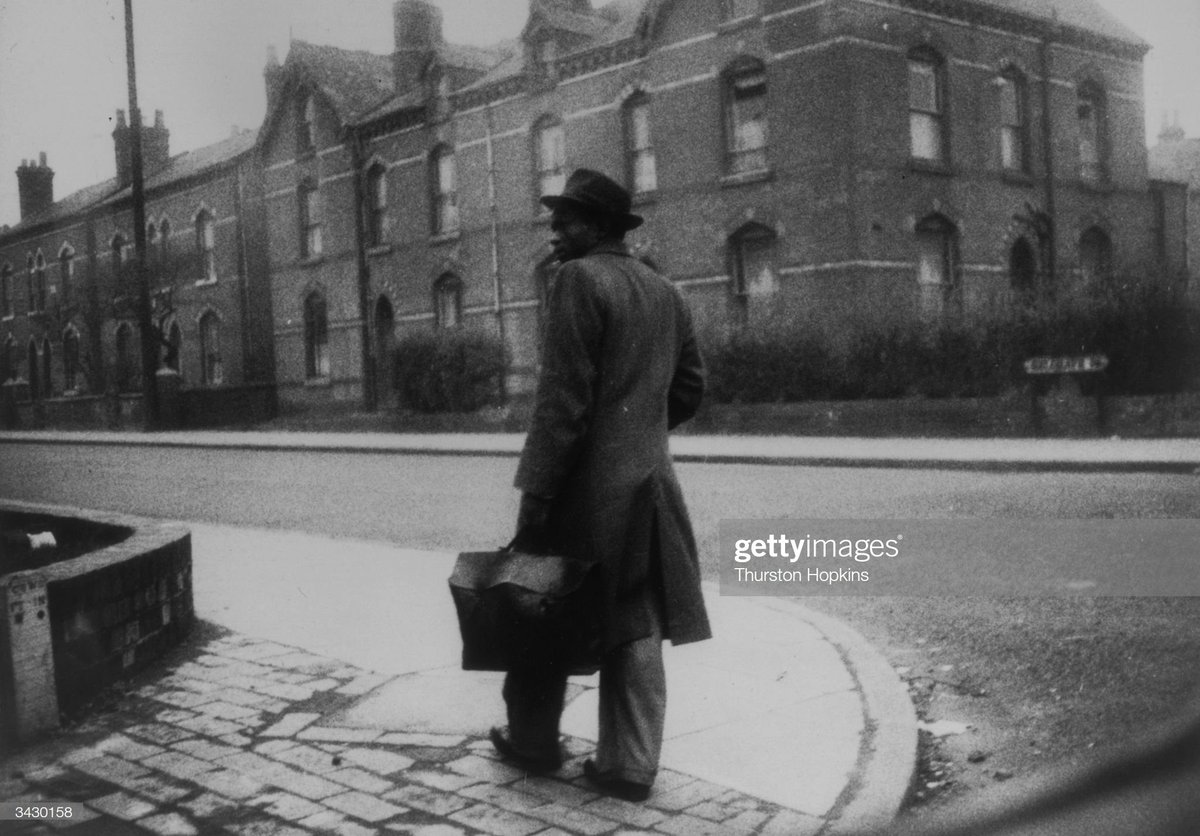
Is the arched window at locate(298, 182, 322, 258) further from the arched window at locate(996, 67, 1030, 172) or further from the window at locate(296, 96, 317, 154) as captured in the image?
the arched window at locate(996, 67, 1030, 172)

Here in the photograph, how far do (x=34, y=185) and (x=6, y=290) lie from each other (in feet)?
1.76

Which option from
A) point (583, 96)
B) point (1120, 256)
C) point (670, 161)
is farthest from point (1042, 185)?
point (583, 96)

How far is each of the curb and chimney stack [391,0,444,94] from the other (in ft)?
9.06

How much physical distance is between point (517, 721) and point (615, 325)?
1.25 meters

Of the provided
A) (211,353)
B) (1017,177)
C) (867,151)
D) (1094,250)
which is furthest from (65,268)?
(1094,250)

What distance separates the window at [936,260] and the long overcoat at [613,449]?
16062mm

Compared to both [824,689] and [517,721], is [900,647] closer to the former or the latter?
[824,689]

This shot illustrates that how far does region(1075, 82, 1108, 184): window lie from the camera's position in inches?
607

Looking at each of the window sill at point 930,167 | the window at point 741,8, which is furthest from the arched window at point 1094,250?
the window at point 741,8

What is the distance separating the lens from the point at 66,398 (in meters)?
5.01

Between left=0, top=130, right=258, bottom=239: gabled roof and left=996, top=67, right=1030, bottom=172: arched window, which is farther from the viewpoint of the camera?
left=996, top=67, right=1030, bottom=172: arched window

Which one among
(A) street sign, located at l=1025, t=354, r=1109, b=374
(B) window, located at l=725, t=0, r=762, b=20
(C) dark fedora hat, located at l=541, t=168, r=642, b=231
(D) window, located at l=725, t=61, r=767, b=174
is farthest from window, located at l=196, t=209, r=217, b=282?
(B) window, located at l=725, t=0, r=762, b=20

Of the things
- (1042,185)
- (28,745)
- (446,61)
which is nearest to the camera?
(28,745)

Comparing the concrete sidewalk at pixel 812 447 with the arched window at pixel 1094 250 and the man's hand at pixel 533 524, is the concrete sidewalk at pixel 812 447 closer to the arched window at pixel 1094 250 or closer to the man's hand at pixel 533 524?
the man's hand at pixel 533 524
